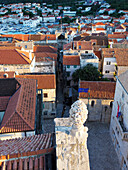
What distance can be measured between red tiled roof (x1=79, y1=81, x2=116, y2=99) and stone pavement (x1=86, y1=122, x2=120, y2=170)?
4.42 m

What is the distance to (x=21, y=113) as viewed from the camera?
17.4 meters

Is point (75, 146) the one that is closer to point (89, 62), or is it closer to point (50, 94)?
point (50, 94)

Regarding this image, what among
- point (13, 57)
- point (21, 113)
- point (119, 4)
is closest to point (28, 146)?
point (21, 113)

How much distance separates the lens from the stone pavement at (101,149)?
19312 millimetres

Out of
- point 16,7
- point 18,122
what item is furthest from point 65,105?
point 16,7

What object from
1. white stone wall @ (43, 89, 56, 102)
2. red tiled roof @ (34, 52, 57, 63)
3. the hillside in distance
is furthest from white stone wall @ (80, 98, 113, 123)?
the hillside in distance

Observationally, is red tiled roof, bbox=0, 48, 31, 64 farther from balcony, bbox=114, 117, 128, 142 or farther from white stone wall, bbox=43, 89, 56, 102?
balcony, bbox=114, 117, 128, 142

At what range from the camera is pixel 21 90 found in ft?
70.3

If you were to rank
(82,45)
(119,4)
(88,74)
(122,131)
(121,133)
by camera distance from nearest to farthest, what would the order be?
(122,131)
(121,133)
(88,74)
(82,45)
(119,4)

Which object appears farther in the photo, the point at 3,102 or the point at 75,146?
the point at 3,102

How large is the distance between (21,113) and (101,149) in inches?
440

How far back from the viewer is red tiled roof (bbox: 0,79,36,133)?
1628 cm

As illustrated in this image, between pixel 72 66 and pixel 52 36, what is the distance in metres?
32.9

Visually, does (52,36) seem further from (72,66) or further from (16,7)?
(16,7)
